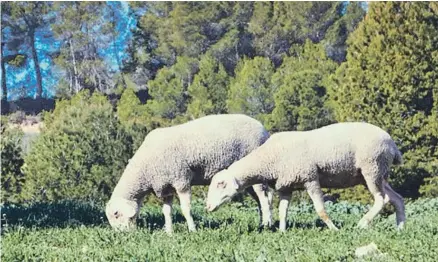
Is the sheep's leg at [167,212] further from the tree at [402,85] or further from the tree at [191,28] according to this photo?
the tree at [191,28]

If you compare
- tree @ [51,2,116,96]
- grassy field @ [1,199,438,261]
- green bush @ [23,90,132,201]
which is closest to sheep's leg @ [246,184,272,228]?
grassy field @ [1,199,438,261]

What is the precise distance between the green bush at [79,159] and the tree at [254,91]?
11.8 metres

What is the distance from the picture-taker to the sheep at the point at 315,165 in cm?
1248

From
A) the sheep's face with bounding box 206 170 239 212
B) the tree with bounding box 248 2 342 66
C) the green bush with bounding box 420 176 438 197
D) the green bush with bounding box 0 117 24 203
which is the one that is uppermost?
the tree with bounding box 248 2 342 66

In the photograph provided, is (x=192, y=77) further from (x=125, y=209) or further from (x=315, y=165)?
(x=315, y=165)

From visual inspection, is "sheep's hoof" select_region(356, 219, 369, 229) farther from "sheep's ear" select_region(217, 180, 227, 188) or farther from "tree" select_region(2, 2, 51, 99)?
"tree" select_region(2, 2, 51, 99)

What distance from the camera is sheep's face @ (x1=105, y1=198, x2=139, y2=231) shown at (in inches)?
545

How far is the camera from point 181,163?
45.0 ft

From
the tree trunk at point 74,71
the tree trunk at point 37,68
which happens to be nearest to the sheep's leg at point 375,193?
the tree trunk at point 37,68

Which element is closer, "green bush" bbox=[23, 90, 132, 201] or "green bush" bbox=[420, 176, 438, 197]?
"green bush" bbox=[420, 176, 438, 197]

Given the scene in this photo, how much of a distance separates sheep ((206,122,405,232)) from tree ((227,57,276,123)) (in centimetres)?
3282

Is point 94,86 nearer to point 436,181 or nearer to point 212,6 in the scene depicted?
point 212,6

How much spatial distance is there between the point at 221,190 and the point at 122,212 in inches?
86.1

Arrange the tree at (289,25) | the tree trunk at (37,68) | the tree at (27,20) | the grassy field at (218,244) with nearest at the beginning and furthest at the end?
the grassy field at (218,244)
the tree at (27,20)
the tree trunk at (37,68)
the tree at (289,25)
